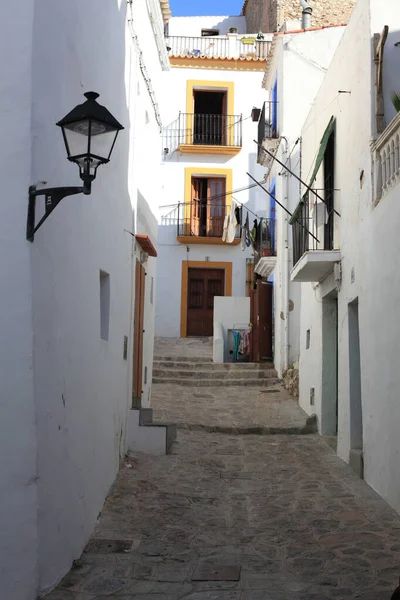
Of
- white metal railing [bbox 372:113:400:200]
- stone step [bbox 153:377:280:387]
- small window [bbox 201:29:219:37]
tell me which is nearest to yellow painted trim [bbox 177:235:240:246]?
stone step [bbox 153:377:280:387]

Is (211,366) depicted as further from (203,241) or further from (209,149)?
(209,149)

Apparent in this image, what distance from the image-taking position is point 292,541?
720 centimetres

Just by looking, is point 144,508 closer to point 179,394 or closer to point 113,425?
point 113,425

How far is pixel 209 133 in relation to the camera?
2509cm

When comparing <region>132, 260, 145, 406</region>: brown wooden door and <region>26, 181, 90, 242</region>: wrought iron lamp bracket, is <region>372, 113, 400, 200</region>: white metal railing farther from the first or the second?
<region>26, 181, 90, 242</region>: wrought iron lamp bracket

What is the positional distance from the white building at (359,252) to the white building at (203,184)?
1114 centimetres

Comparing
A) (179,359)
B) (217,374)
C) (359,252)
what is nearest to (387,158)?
(359,252)

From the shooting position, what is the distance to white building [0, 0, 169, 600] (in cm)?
509

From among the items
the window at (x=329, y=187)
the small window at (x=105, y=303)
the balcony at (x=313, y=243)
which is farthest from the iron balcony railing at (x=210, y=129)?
the small window at (x=105, y=303)

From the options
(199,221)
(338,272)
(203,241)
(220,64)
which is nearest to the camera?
(338,272)

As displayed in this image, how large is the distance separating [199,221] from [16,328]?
793 inches

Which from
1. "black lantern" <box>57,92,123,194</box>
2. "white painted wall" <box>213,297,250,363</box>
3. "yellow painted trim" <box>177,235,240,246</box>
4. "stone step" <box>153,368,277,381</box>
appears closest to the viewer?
"black lantern" <box>57,92,123,194</box>

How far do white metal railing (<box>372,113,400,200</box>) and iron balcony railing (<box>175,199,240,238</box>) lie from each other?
15391 millimetres

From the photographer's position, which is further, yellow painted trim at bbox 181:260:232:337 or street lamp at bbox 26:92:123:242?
yellow painted trim at bbox 181:260:232:337
